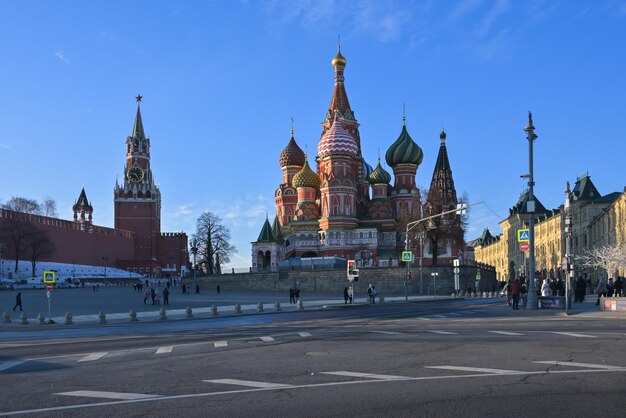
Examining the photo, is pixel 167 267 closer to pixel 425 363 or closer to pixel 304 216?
pixel 304 216

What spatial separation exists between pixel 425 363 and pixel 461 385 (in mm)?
2648

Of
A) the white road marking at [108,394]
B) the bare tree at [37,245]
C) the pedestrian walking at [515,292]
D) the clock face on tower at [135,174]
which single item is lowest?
the white road marking at [108,394]

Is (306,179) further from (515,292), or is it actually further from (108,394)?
(108,394)

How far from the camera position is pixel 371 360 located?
43.0 feet

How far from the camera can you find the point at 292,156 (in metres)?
105

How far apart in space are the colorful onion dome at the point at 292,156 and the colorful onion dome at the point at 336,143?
34.9 ft

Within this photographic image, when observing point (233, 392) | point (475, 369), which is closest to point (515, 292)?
point (475, 369)

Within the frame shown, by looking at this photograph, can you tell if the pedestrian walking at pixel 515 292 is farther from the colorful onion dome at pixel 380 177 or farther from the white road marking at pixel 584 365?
the colorful onion dome at pixel 380 177

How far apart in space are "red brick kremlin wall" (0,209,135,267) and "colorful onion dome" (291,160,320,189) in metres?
41.4

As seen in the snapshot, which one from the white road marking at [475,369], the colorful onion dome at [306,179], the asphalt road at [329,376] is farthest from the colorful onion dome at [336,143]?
the white road marking at [475,369]

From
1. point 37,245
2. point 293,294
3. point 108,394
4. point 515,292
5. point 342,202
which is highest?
point 342,202

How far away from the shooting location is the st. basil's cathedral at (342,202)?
9012 centimetres

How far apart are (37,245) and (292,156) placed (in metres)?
39.6

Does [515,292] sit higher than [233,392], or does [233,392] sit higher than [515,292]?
[515,292]
